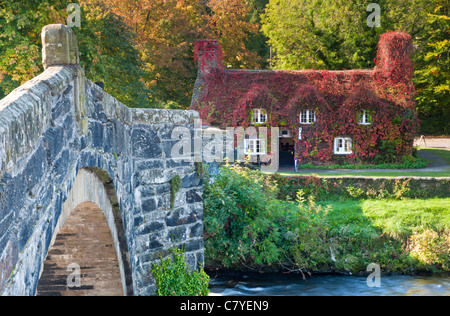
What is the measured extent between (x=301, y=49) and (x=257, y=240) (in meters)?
18.8

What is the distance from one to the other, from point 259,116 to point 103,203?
18.5m

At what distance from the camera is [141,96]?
19.7m

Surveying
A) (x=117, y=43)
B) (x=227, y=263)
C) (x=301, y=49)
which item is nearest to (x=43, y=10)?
(x=117, y=43)

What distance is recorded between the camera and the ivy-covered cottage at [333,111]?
22.7 metres

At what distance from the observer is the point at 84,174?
4195 millimetres

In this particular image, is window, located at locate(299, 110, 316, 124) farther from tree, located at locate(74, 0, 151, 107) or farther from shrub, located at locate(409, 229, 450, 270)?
shrub, located at locate(409, 229, 450, 270)

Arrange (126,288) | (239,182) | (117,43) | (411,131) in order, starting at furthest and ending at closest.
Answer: (411,131), (117,43), (239,182), (126,288)

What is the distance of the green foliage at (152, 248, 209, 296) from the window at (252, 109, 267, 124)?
53.3 ft

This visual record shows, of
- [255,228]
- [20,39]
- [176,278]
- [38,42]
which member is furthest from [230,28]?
[176,278]

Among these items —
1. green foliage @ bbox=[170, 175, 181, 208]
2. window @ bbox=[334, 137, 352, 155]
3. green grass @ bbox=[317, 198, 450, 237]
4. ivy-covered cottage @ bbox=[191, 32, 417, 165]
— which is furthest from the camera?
window @ bbox=[334, 137, 352, 155]

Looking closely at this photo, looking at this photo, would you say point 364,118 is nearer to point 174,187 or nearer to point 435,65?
point 435,65

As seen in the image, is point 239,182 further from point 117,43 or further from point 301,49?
point 301,49

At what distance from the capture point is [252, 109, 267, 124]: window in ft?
75.0

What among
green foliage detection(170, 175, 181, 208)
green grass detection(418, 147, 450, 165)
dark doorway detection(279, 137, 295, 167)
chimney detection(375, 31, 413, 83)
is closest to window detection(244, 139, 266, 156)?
dark doorway detection(279, 137, 295, 167)
